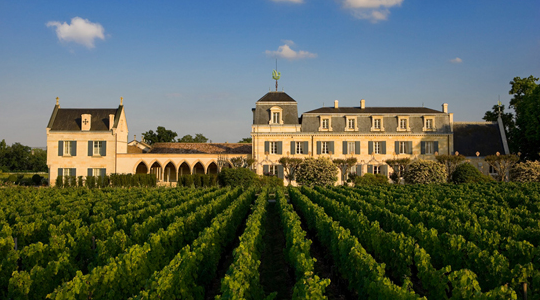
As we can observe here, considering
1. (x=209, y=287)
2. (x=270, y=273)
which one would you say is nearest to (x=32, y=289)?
(x=209, y=287)

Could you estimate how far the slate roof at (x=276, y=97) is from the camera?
126ft

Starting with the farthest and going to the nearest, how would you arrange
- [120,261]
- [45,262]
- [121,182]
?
[121,182] < [45,262] < [120,261]

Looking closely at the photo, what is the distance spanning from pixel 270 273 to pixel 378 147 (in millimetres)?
29742

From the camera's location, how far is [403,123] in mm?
38656

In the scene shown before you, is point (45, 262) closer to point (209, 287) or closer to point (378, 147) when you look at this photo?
point (209, 287)

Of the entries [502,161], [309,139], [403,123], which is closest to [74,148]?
[309,139]

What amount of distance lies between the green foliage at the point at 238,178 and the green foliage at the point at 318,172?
404cm

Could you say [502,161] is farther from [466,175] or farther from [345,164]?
[345,164]

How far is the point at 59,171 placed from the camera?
3950 centimetres

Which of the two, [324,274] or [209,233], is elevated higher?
[209,233]

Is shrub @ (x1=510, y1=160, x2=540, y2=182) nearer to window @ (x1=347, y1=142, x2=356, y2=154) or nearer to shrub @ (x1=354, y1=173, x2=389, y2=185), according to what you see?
shrub @ (x1=354, y1=173, x2=389, y2=185)

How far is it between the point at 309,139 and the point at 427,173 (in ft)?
37.1

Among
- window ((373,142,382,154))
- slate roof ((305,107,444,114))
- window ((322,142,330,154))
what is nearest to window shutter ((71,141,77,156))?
slate roof ((305,107,444,114))

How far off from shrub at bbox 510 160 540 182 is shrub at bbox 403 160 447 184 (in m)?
5.70
